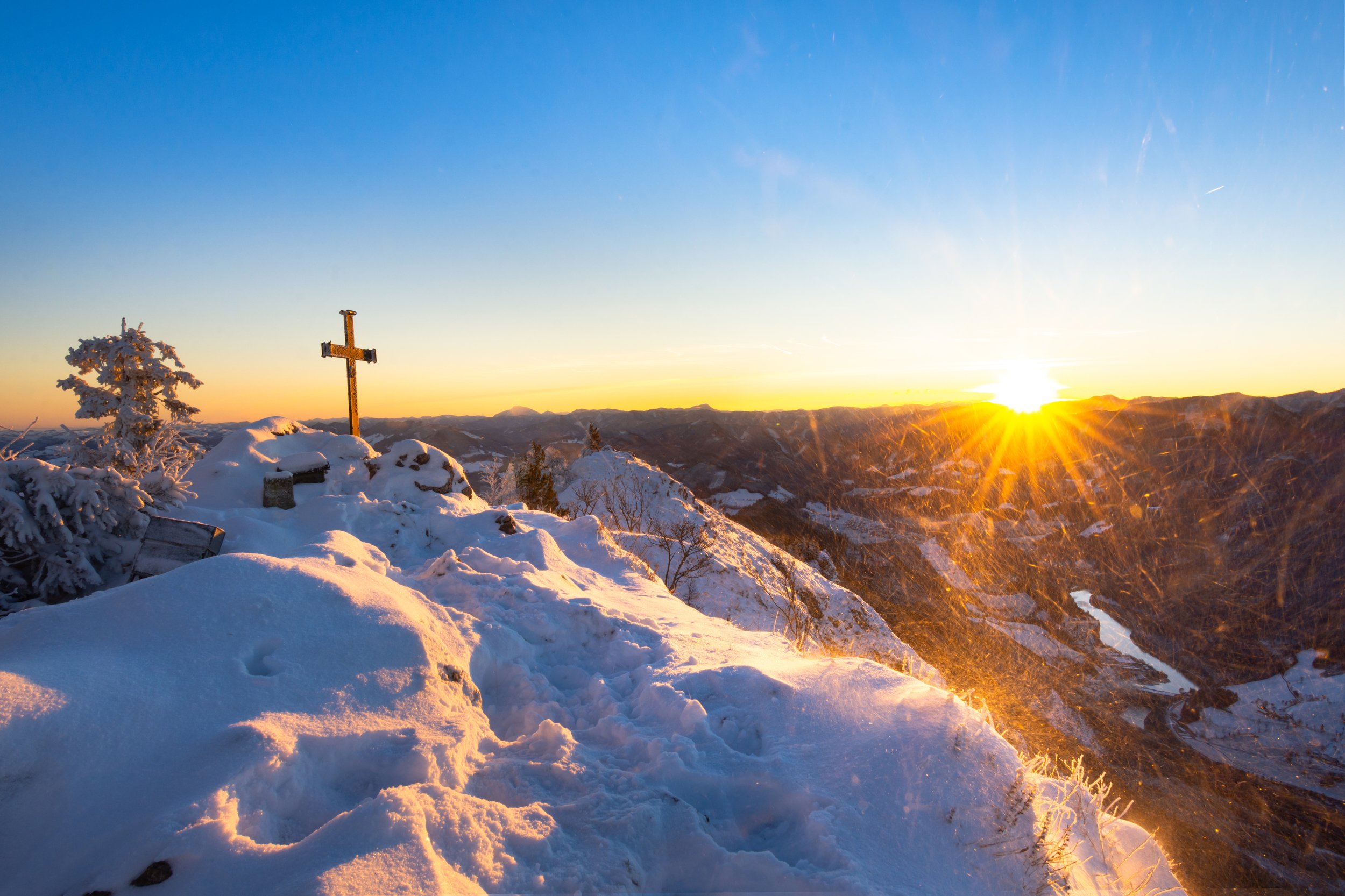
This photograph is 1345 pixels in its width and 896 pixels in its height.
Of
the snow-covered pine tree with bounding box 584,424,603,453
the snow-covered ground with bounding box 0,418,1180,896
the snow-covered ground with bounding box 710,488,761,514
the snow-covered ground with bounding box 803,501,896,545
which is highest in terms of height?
the snow-covered ground with bounding box 0,418,1180,896

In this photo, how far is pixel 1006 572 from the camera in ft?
173

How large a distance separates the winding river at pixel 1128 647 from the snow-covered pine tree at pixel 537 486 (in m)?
39.9

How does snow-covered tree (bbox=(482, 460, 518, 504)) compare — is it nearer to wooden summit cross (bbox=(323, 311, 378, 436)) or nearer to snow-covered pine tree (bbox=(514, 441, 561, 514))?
snow-covered pine tree (bbox=(514, 441, 561, 514))

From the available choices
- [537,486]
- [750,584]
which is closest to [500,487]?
[537,486]

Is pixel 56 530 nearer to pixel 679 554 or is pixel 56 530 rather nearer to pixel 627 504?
pixel 679 554

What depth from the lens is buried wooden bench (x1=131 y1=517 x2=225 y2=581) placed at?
16.8 ft

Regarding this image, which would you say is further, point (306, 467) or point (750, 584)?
point (750, 584)

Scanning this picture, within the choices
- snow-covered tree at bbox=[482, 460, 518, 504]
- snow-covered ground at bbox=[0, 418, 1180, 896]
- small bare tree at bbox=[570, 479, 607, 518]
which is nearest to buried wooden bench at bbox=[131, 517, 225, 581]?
snow-covered ground at bbox=[0, 418, 1180, 896]

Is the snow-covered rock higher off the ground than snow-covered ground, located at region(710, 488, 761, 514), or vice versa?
the snow-covered rock

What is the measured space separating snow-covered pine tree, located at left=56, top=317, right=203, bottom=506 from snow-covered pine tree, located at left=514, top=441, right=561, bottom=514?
35.5ft

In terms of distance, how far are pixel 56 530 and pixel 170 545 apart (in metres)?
0.82

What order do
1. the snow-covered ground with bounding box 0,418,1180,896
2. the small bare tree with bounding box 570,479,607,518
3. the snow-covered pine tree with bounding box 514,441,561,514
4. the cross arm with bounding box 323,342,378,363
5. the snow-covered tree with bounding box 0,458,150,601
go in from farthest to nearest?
the small bare tree with bounding box 570,479,607,518 → the snow-covered pine tree with bounding box 514,441,561,514 → the cross arm with bounding box 323,342,378,363 → the snow-covered tree with bounding box 0,458,150,601 → the snow-covered ground with bounding box 0,418,1180,896

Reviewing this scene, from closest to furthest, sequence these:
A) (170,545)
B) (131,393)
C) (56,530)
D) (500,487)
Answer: (56,530) → (170,545) → (131,393) → (500,487)

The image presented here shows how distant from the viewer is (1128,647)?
162 feet
